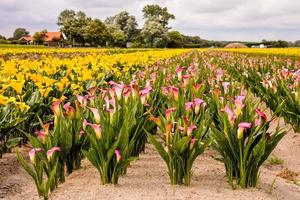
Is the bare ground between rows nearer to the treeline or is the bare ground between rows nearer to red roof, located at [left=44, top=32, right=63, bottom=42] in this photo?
the treeline

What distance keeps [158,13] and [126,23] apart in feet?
29.4

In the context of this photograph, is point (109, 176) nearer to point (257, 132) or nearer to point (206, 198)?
point (206, 198)

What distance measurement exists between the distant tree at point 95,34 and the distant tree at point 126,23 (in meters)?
15.1

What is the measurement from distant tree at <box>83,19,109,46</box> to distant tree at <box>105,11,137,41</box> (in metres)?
15.1

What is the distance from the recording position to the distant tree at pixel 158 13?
93.8 meters

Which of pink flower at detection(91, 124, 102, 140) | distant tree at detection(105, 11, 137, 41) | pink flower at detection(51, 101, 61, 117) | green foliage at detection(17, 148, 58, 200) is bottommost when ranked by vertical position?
green foliage at detection(17, 148, 58, 200)

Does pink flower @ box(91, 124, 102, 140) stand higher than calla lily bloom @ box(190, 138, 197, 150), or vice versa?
pink flower @ box(91, 124, 102, 140)

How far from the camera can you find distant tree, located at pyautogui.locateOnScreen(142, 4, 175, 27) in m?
93.8

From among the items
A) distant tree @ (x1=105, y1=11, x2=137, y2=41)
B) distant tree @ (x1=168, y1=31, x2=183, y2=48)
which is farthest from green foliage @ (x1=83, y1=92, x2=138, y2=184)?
distant tree @ (x1=105, y1=11, x2=137, y2=41)

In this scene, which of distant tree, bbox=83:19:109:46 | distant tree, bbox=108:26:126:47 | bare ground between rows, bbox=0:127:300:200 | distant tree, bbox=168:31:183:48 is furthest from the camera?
distant tree, bbox=168:31:183:48

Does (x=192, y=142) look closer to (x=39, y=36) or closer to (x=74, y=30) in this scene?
(x=74, y=30)

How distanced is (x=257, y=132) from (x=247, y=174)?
0.30 m

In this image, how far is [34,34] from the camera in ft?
301

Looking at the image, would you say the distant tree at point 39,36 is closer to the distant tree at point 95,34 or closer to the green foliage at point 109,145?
the distant tree at point 95,34
